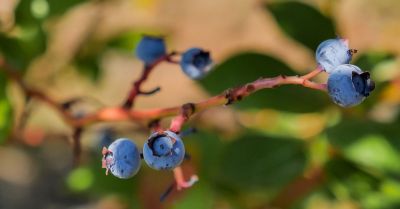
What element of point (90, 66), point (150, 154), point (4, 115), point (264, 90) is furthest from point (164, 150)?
point (90, 66)

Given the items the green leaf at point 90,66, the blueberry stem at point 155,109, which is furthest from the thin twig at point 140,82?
the green leaf at point 90,66

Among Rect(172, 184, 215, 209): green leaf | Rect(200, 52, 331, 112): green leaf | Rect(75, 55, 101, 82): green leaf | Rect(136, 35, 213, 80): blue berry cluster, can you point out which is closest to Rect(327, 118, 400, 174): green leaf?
Rect(200, 52, 331, 112): green leaf

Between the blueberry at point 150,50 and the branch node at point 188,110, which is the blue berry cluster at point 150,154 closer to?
the branch node at point 188,110

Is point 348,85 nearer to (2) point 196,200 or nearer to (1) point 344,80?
(1) point 344,80

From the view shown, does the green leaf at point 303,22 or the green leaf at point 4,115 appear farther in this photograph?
the green leaf at point 303,22

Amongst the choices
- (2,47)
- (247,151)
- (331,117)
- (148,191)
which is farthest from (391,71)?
(2,47)

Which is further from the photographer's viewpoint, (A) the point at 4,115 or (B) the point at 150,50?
(A) the point at 4,115
